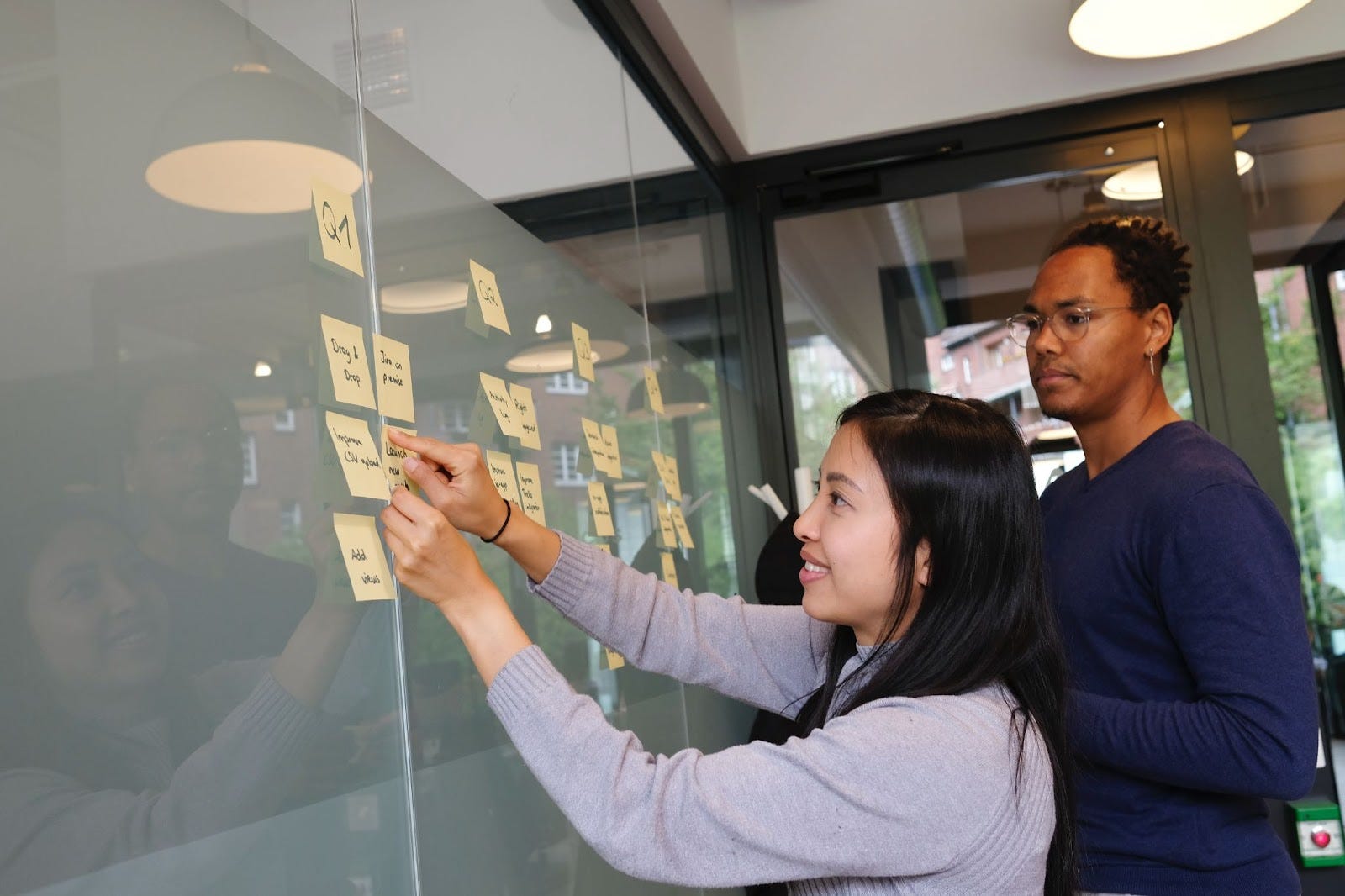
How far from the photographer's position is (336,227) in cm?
96

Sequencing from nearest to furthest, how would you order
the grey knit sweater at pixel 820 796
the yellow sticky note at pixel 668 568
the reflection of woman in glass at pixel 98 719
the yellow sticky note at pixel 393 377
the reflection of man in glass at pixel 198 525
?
the reflection of woman in glass at pixel 98 719 → the reflection of man in glass at pixel 198 525 → the grey knit sweater at pixel 820 796 → the yellow sticky note at pixel 393 377 → the yellow sticky note at pixel 668 568

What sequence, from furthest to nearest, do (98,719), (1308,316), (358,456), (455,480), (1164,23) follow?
(1308,316) → (1164,23) → (455,480) → (358,456) → (98,719)

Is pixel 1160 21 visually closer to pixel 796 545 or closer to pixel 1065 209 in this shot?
pixel 1065 209

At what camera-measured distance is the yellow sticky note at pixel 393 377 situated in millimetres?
1008

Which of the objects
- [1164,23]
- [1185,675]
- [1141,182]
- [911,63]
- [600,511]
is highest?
[911,63]

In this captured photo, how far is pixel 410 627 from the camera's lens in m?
1.04

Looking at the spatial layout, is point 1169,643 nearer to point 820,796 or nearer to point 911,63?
point 820,796

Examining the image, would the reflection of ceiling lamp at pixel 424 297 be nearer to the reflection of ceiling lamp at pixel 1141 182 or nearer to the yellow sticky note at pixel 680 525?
the yellow sticky note at pixel 680 525

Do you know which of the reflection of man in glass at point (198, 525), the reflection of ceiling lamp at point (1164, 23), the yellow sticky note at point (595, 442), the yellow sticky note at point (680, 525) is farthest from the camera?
the reflection of ceiling lamp at point (1164, 23)

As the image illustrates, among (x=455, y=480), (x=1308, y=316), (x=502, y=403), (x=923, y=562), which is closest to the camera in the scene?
(x=455, y=480)

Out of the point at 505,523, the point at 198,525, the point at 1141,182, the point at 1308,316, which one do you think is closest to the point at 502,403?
the point at 505,523

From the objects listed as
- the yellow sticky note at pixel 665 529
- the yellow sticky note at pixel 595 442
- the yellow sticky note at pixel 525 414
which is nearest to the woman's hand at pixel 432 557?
the yellow sticky note at pixel 525 414

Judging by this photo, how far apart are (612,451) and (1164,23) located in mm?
1550

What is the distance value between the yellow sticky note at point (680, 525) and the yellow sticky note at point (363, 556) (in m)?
1.00
